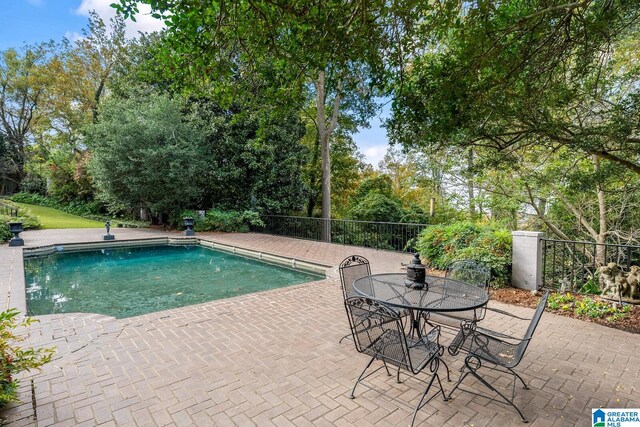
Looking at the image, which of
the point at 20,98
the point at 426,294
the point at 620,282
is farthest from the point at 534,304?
the point at 20,98

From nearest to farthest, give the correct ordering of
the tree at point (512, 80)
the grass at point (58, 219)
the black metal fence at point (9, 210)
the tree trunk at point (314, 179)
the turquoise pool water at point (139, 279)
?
1. the tree at point (512, 80)
2. the turquoise pool water at point (139, 279)
3. the black metal fence at point (9, 210)
4. the grass at point (58, 219)
5. the tree trunk at point (314, 179)

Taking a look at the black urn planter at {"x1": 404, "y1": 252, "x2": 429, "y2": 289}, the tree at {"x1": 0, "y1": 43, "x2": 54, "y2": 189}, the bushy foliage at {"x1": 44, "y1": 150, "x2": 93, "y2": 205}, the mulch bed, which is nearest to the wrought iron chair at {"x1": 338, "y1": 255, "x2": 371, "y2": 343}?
the black urn planter at {"x1": 404, "y1": 252, "x2": 429, "y2": 289}

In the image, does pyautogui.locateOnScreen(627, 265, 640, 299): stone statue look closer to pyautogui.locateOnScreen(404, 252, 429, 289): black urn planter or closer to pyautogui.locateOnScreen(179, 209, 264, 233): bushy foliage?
pyautogui.locateOnScreen(404, 252, 429, 289): black urn planter

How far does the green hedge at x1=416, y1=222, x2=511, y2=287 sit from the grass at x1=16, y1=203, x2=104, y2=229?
16.0 metres

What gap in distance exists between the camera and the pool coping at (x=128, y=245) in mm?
5046

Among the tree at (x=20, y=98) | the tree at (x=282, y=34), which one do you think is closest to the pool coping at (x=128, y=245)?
the tree at (x=282, y=34)

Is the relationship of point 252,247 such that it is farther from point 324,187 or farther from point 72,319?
point 72,319

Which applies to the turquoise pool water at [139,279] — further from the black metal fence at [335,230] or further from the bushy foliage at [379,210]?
the bushy foliage at [379,210]

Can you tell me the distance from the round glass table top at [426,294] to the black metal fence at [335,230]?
6212 millimetres

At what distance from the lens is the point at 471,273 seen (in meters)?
3.71

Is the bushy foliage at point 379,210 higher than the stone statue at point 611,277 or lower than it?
higher

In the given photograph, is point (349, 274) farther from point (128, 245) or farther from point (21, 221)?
point (21, 221)

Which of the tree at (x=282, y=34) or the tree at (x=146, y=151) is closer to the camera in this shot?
the tree at (x=282, y=34)

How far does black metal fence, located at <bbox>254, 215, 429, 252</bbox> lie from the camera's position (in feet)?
35.3
